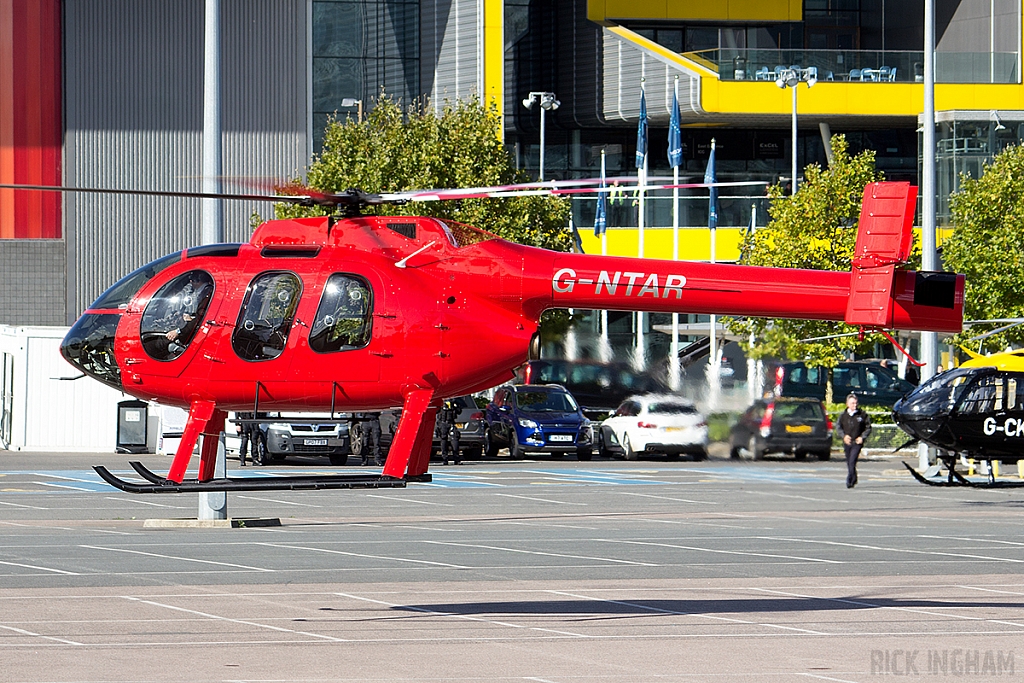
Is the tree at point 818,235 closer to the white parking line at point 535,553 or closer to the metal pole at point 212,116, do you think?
the white parking line at point 535,553

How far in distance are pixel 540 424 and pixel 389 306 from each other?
2355 centimetres

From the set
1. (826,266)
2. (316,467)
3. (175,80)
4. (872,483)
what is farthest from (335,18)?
(872,483)

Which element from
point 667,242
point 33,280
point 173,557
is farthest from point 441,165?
point 173,557

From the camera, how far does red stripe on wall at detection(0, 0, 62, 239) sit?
152ft

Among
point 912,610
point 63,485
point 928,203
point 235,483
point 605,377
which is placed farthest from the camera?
point 928,203

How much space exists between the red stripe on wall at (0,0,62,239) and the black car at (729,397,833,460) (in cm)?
2929

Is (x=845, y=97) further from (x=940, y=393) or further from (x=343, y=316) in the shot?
(x=343, y=316)

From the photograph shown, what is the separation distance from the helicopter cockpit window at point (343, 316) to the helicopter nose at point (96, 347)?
5.89 feet

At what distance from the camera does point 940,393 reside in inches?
1070

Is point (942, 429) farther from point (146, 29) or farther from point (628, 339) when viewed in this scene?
point (146, 29)

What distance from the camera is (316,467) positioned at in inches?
1318

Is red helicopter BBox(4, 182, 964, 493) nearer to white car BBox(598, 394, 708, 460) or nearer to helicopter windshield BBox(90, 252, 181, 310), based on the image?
helicopter windshield BBox(90, 252, 181, 310)

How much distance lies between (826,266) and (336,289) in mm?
31297

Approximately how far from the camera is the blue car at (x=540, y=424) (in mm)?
36719
